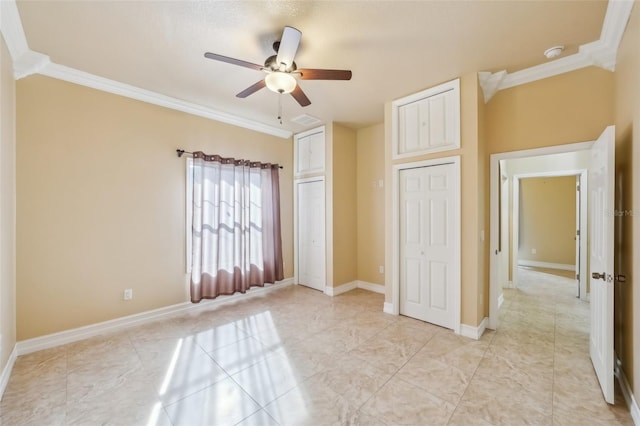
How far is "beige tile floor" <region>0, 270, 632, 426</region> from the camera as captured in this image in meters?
1.82

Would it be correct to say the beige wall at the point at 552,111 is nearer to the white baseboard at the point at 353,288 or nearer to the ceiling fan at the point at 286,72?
the ceiling fan at the point at 286,72

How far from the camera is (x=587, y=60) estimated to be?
258 centimetres

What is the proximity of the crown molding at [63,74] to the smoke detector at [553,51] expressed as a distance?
3.82m

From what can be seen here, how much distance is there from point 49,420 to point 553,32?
4851mm

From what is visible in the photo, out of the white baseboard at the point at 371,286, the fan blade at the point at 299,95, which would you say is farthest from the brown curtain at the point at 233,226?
the fan blade at the point at 299,95

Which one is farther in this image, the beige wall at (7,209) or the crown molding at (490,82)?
the crown molding at (490,82)

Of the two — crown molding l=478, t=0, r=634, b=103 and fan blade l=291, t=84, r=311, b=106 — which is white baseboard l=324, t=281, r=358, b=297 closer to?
fan blade l=291, t=84, r=311, b=106

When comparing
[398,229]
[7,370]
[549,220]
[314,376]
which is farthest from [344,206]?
[549,220]

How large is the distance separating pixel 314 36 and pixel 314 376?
9.66ft

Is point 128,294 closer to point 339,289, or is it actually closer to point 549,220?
point 339,289

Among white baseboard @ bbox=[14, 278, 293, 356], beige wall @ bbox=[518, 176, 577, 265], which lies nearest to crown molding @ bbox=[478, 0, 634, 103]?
white baseboard @ bbox=[14, 278, 293, 356]

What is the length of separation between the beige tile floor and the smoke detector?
290 cm

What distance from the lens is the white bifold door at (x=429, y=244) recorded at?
10.2ft

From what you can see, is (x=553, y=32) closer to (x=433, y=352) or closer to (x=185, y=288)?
(x=433, y=352)
